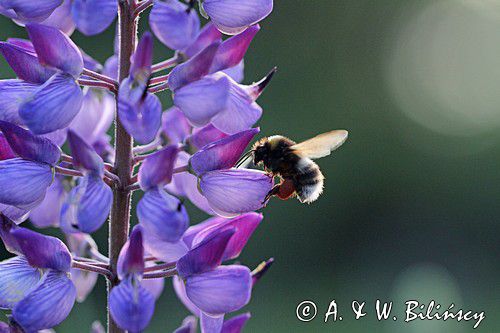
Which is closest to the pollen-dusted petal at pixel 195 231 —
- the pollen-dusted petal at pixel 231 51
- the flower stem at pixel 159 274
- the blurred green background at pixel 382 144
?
the flower stem at pixel 159 274

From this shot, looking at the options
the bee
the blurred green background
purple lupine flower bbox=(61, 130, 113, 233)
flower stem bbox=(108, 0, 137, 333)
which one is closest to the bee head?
the bee

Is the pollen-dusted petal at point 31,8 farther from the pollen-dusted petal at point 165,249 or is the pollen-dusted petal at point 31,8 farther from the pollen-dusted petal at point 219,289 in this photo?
the pollen-dusted petal at point 219,289

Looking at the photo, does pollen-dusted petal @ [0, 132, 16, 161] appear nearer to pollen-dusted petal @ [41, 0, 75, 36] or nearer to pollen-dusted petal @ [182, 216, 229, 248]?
pollen-dusted petal @ [41, 0, 75, 36]

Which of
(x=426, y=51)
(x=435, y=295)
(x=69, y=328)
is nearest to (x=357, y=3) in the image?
(x=426, y=51)

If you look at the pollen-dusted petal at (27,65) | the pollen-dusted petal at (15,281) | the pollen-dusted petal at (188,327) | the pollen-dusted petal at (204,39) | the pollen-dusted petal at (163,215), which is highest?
the pollen-dusted petal at (204,39)

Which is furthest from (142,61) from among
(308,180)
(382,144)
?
(382,144)

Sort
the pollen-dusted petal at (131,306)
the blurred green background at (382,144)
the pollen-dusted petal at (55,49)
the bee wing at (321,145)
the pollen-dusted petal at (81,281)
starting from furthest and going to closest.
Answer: the blurred green background at (382,144) → the bee wing at (321,145) → the pollen-dusted petal at (81,281) → the pollen-dusted petal at (55,49) → the pollen-dusted petal at (131,306)
